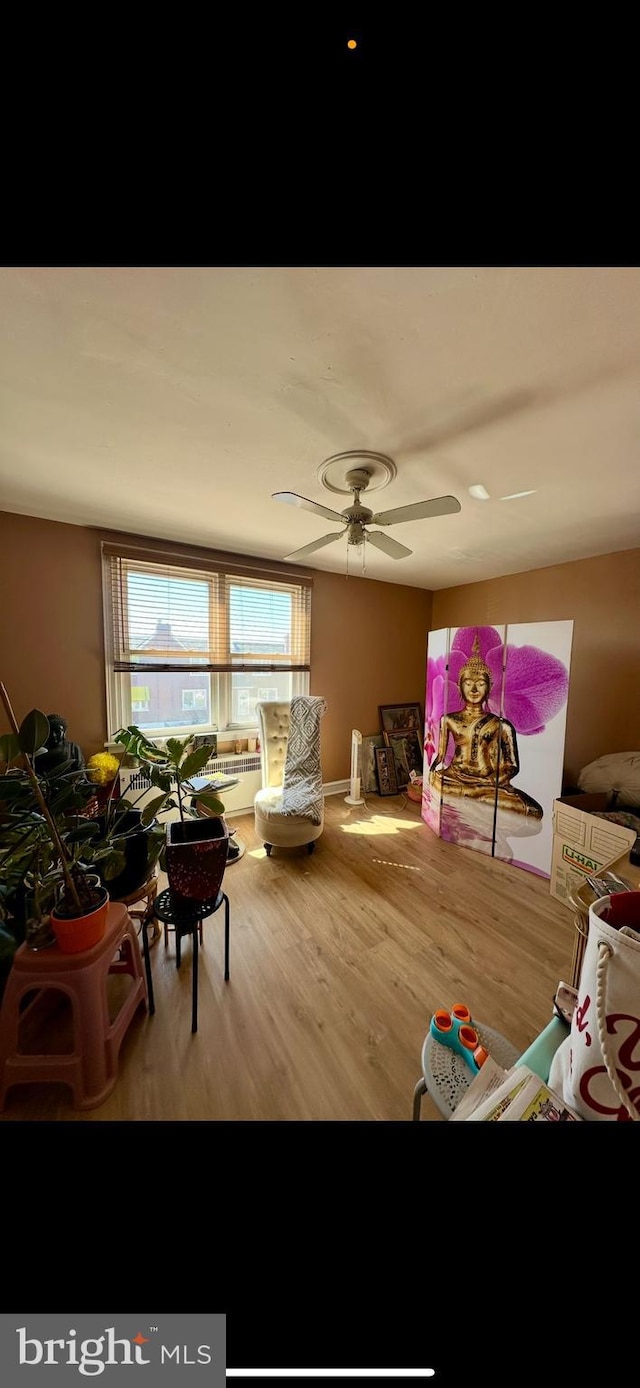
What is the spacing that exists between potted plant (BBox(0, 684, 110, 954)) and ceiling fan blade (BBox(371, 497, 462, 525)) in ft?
5.14

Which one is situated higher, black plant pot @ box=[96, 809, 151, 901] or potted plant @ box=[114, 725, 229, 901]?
potted plant @ box=[114, 725, 229, 901]

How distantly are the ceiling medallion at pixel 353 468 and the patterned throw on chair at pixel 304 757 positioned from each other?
1.47m

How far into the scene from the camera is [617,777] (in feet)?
8.38

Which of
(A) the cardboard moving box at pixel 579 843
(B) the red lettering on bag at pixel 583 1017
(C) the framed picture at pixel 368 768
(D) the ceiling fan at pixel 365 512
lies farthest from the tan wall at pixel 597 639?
(B) the red lettering on bag at pixel 583 1017

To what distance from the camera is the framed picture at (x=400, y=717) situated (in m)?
4.04

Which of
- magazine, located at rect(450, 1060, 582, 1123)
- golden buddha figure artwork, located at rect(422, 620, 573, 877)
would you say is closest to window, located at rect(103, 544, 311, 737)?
golden buddha figure artwork, located at rect(422, 620, 573, 877)

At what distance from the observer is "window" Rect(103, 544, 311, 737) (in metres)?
2.65

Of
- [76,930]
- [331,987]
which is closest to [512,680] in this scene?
[331,987]

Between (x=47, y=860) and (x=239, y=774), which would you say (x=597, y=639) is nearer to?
(x=239, y=774)

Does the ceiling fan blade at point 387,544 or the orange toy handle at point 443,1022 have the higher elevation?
the ceiling fan blade at point 387,544

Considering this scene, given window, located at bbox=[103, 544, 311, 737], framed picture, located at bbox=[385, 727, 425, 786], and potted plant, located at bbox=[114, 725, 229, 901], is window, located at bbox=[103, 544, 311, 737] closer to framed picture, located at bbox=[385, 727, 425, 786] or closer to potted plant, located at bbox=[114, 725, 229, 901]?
potted plant, located at bbox=[114, 725, 229, 901]

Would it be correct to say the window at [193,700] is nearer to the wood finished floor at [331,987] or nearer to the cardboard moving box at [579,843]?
the wood finished floor at [331,987]
